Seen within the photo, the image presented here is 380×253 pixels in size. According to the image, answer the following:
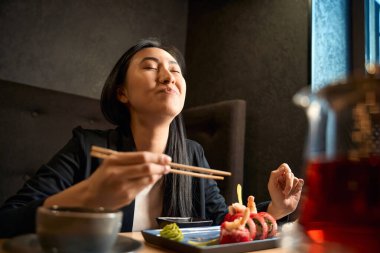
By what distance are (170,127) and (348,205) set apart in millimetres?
1153

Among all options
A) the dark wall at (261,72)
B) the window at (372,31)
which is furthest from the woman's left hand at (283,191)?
the window at (372,31)

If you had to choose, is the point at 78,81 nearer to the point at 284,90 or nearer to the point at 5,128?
the point at 5,128

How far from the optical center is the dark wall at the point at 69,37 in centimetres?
194

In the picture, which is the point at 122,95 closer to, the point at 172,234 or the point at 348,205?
the point at 172,234

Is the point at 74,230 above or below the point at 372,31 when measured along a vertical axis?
below

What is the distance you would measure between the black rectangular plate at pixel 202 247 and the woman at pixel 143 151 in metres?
0.11

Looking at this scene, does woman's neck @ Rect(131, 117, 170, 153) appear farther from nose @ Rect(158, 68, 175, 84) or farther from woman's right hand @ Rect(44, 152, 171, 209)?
woman's right hand @ Rect(44, 152, 171, 209)

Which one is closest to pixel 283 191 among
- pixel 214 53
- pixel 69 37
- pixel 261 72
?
pixel 261 72

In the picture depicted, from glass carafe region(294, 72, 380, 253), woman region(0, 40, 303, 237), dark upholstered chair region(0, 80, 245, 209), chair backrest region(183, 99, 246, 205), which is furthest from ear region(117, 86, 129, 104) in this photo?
glass carafe region(294, 72, 380, 253)

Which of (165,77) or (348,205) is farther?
(165,77)

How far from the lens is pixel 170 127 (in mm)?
A: 1523

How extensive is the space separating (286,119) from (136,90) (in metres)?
0.93

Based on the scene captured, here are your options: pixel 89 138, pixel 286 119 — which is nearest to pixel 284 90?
pixel 286 119

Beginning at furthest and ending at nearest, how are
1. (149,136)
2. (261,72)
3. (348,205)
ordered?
(261,72)
(149,136)
(348,205)
